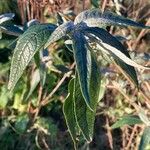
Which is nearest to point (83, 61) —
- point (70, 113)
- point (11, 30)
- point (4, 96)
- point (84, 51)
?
point (84, 51)

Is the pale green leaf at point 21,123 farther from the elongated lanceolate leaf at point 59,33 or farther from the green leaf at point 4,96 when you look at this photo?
the elongated lanceolate leaf at point 59,33

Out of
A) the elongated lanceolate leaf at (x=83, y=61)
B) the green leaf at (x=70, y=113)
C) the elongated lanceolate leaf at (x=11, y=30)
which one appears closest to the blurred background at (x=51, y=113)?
the elongated lanceolate leaf at (x=11, y=30)

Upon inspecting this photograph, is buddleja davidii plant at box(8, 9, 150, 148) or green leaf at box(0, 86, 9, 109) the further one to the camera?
green leaf at box(0, 86, 9, 109)

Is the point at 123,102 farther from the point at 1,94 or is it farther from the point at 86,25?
the point at 86,25

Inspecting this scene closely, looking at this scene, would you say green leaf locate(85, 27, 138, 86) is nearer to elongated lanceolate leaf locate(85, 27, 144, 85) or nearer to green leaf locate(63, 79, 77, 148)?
elongated lanceolate leaf locate(85, 27, 144, 85)

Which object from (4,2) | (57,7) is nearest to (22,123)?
(4,2)

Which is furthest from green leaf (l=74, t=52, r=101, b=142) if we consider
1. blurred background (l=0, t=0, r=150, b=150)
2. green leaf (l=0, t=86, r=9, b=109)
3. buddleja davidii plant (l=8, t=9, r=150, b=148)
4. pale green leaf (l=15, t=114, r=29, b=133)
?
green leaf (l=0, t=86, r=9, b=109)
